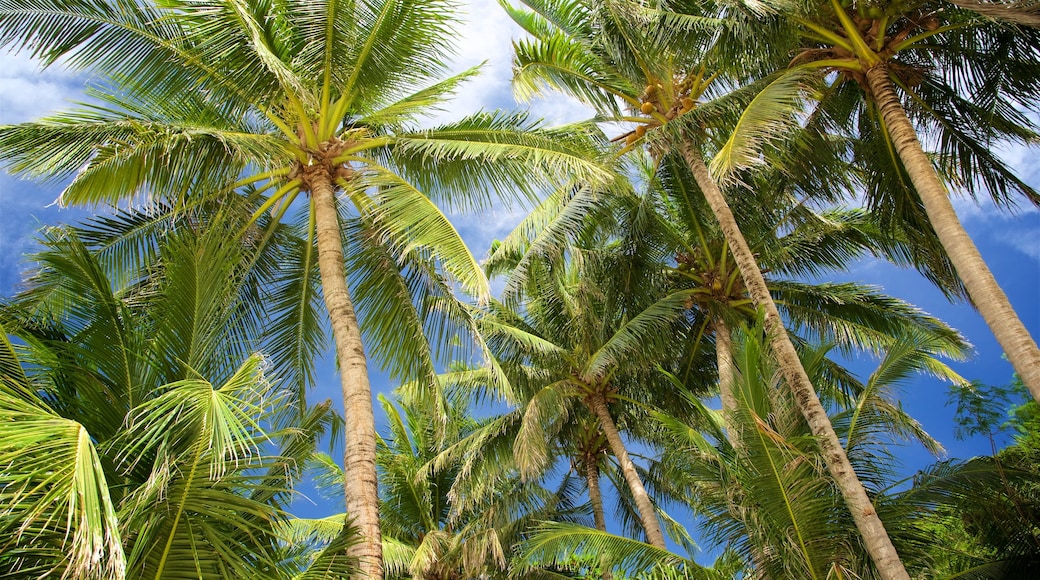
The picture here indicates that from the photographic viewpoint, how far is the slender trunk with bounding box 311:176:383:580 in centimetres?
639

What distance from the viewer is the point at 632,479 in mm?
13570

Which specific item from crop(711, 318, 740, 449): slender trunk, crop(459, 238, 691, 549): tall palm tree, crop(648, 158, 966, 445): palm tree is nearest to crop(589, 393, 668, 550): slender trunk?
crop(459, 238, 691, 549): tall palm tree

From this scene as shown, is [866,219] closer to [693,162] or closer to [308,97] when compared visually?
[693,162]

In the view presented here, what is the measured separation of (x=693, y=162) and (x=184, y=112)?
6.54 meters

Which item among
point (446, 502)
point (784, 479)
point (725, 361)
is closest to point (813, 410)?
point (784, 479)

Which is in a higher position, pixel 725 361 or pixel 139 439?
pixel 725 361

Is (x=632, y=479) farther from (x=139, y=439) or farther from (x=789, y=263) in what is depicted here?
(x=139, y=439)

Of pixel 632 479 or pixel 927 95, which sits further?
pixel 632 479

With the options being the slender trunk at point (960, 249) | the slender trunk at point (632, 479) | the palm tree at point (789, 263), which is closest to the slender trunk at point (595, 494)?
the slender trunk at point (632, 479)

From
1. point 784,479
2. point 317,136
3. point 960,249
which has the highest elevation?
point 317,136

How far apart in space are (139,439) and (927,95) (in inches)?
400

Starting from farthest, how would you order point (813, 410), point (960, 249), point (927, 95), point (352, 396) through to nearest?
point (927, 95)
point (813, 410)
point (960, 249)
point (352, 396)

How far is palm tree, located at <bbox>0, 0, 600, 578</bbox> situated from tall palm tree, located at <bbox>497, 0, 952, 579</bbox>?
1.98 metres

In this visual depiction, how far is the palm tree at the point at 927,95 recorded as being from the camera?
8742mm
